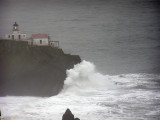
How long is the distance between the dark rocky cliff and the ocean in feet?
5.44

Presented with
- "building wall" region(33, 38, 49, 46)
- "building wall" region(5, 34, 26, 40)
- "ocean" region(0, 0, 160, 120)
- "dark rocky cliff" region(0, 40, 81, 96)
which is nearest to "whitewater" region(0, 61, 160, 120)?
"ocean" region(0, 0, 160, 120)

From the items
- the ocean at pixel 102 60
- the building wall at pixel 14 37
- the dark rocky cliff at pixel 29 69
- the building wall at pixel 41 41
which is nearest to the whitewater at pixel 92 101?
the ocean at pixel 102 60

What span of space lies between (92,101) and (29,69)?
9263 millimetres

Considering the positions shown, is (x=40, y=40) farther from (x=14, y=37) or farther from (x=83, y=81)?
(x=83, y=81)

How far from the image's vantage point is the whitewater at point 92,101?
49.2m

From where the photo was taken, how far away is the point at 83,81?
6681 cm

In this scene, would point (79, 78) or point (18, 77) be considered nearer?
point (18, 77)

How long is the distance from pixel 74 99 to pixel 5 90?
903cm

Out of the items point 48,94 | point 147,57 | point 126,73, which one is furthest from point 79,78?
point 147,57

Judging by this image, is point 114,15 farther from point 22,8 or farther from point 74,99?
point 74,99

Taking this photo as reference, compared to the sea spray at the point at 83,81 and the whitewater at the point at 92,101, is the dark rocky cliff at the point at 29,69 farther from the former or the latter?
the sea spray at the point at 83,81

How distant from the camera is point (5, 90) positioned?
59.8 m

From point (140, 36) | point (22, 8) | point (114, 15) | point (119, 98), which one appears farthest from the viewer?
point (22, 8)

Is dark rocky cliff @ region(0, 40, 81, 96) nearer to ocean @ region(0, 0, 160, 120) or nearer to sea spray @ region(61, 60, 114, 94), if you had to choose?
ocean @ region(0, 0, 160, 120)
